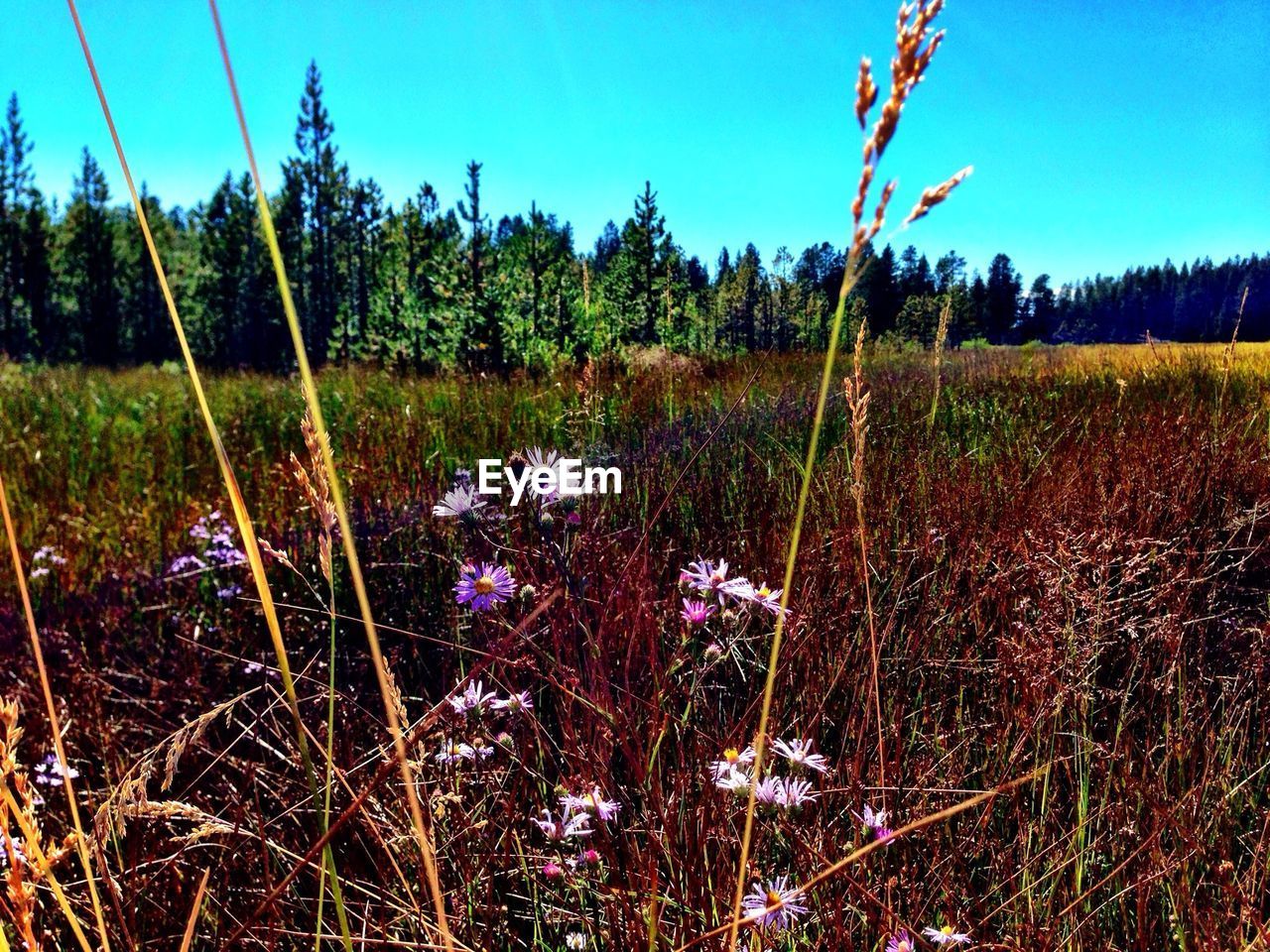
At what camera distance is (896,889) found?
1141mm

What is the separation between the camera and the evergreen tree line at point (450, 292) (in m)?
6.62

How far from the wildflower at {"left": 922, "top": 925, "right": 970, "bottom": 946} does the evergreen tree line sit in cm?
85

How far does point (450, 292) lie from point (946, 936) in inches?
587

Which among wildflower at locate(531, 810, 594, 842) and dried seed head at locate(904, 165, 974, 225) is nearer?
dried seed head at locate(904, 165, 974, 225)

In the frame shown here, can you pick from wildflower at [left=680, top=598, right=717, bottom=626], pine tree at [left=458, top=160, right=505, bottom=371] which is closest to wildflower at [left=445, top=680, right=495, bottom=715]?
wildflower at [left=680, top=598, right=717, bottom=626]

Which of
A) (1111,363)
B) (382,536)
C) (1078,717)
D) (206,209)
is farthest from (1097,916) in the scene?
(206,209)

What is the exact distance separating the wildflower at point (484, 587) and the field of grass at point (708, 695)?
0.27ft

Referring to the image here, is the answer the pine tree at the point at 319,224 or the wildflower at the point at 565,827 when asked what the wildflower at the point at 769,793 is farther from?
the pine tree at the point at 319,224

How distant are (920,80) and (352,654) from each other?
212 cm

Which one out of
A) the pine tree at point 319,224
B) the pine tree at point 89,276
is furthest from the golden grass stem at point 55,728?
the pine tree at point 89,276

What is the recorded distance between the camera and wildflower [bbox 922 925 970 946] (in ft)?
3.09

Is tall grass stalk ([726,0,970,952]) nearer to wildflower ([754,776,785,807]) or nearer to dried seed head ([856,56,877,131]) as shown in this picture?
dried seed head ([856,56,877,131])

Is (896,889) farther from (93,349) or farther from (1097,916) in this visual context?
(93,349)

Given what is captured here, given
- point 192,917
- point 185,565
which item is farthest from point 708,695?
point 185,565
